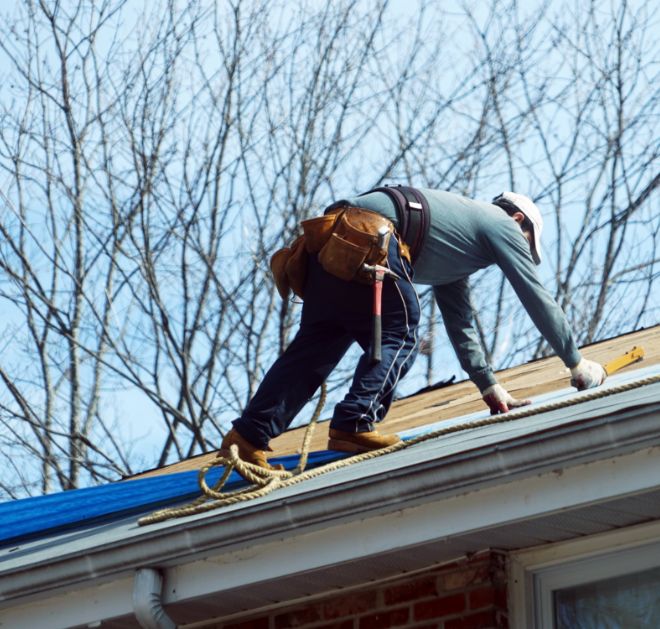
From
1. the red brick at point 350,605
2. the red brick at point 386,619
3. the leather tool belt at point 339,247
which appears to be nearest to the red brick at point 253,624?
the red brick at point 350,605

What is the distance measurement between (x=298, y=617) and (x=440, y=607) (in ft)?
1.86

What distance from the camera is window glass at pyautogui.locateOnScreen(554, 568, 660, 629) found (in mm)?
3928

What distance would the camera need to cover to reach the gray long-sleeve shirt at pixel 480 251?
18.5 ft

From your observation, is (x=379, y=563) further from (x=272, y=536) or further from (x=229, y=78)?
(x=229, y=78)

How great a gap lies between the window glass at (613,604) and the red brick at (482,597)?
0.66ft

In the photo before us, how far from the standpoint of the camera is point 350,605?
14.9 ft

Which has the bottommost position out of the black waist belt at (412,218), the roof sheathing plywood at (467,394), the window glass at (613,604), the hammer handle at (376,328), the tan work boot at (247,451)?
the window glass at (613,604)

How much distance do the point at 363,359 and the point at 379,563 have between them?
1433mm

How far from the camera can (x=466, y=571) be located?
14.1 feet

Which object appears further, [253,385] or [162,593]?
[253,385]

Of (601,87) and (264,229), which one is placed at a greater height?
(601,87)

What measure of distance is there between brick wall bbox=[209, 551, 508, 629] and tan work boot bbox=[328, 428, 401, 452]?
98cm

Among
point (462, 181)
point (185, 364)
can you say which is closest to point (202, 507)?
point (185, 364)

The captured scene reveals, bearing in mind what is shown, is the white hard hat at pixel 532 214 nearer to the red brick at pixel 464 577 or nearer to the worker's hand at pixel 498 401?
the worker's hand at pixel 498 401
